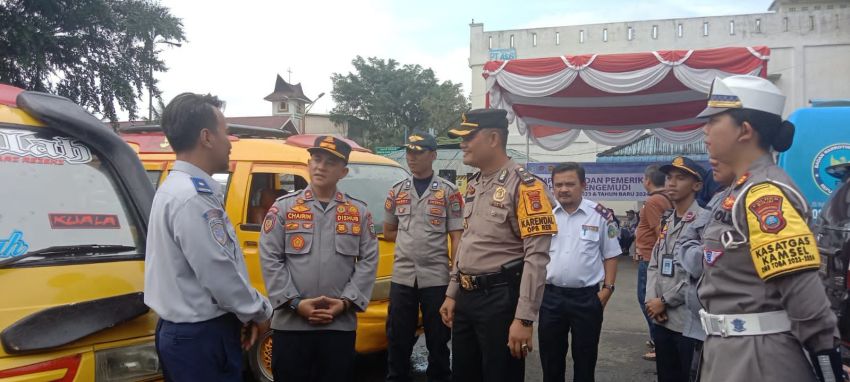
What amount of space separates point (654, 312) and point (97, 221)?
2.97 metres

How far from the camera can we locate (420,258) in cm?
428

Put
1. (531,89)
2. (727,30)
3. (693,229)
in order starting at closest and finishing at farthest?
(693,229), (531,89), (727,30)

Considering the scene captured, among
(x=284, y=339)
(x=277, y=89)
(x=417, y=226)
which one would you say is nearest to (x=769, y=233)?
(x=284, y=339)

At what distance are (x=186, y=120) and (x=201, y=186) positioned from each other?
0.27 metres

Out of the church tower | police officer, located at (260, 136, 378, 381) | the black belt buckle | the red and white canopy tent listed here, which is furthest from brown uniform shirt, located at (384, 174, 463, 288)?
the church tower

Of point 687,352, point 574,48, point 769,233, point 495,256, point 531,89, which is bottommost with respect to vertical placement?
point 687,352

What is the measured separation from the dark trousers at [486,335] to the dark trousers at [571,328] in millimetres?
931

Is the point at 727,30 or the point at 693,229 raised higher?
the point at 727,30

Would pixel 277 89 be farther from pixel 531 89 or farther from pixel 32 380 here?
pixel 32 380

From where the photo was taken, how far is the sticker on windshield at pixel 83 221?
2.31 metres

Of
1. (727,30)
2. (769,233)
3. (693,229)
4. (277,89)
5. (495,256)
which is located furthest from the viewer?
(277,89)

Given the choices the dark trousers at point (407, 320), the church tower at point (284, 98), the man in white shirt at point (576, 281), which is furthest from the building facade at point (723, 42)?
the church tower at point (284, 98)

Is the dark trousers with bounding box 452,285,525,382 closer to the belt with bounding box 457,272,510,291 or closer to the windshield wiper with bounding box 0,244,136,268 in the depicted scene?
the belt with bounding box 457,272,510,291

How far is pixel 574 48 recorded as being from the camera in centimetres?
2992
